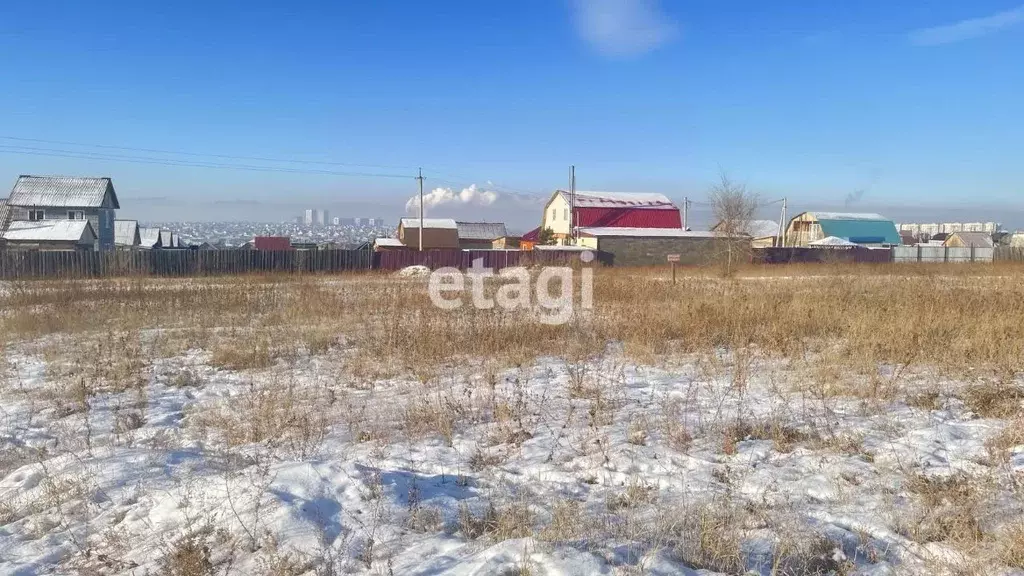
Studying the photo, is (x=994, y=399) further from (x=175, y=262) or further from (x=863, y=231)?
(x=863, y=231)

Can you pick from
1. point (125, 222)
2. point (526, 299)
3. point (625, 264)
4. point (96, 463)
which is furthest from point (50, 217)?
point (96, 463)

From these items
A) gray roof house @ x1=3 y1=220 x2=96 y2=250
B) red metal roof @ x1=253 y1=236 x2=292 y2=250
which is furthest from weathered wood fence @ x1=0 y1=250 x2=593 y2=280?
red metal roof @ x1=253 y1=236 x2=292 y2=250

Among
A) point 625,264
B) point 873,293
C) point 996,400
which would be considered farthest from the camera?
→ point 625,264

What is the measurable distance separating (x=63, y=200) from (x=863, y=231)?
→ 5914cm

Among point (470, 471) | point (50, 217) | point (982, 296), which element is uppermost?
point (50, 217)

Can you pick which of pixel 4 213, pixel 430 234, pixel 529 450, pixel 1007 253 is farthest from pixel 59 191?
pixel 1007 253

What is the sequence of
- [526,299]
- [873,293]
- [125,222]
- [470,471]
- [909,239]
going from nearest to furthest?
[470,471]
[873,293]
[526,299]
[125,222]
[909,239]

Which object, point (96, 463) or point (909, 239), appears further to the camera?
point (909, 239)

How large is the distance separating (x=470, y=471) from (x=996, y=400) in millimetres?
3691

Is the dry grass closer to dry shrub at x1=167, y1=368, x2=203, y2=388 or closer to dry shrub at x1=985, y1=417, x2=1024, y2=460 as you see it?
dry shrub at x1=167, y1=368, x2=203, y2=388

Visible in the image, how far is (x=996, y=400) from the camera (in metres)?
4.03

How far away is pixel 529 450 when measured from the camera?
3529mm

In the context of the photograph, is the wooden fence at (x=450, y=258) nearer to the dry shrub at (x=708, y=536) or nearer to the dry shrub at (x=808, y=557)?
the dry shrub at (x=708, y=536)

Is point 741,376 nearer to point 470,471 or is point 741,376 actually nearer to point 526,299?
point 470,471
